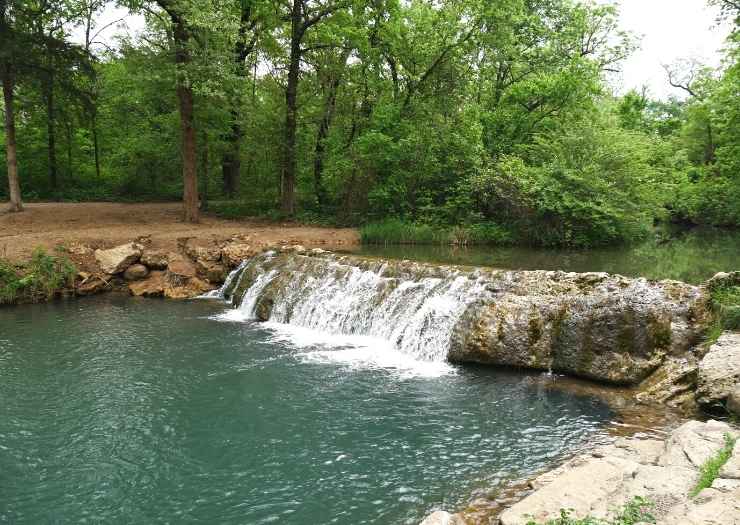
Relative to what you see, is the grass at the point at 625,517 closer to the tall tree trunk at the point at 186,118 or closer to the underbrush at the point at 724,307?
the underbrush at the point at 724,307

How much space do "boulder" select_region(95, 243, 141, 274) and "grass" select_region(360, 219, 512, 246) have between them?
7097 millimetres

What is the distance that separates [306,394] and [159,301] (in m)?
7.55

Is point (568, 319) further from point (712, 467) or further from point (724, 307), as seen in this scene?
point (712, 467)

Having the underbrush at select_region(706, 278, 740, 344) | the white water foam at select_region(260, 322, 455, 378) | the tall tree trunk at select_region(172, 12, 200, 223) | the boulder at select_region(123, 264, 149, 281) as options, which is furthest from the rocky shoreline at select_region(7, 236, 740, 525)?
the tall tree trunk at select_region(172, 12, 200, 223)

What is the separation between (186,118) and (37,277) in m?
6.96

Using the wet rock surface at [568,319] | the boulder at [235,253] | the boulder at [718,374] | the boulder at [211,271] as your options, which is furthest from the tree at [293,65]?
the boulder at [718,374]

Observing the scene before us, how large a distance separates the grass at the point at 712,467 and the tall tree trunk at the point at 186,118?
48.8ft

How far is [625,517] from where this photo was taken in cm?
362

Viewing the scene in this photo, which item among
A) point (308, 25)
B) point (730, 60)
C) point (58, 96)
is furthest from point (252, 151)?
point (730, 60)

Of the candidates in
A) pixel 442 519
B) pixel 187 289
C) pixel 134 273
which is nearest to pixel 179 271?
pixel 187 289

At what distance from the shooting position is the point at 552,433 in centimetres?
629

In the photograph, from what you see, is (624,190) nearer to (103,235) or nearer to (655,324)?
(655,324)

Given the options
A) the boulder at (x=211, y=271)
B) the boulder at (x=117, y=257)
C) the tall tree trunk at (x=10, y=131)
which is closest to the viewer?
the boulder at (x=117, y=257)

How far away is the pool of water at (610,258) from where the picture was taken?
12.6 meters
